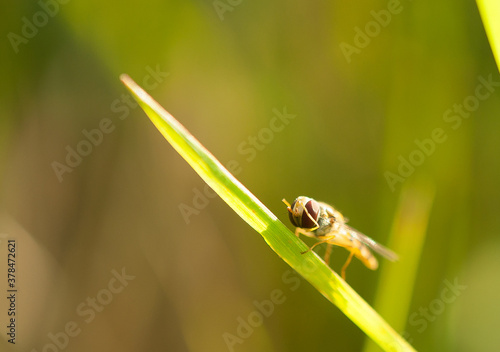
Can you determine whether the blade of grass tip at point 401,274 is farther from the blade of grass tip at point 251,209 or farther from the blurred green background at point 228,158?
the blade of grass tip at point 251,209

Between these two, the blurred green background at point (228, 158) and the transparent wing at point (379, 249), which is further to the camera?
the blurred green background at point (228, 158)

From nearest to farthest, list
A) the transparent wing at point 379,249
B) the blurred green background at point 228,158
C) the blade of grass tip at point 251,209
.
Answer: the blade of grass tip at point 251,209
the transparent wing at point 379,249
the blurred green background at point 228,158

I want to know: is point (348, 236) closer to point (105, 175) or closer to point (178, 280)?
point (178, 280)

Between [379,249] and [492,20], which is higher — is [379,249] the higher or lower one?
the lower one

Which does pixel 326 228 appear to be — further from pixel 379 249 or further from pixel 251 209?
pixel 251 209

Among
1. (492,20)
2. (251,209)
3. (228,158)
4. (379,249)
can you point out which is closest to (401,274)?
(379,249)

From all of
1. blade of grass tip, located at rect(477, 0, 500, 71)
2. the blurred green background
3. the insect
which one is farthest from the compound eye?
blade of grass tip, located at rect(477, 0, 500, 71)

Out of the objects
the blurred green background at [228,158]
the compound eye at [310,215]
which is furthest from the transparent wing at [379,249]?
the blurred green background at [228,158]

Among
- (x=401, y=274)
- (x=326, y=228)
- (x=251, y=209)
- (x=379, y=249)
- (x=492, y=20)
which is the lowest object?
(x=401, y=274)

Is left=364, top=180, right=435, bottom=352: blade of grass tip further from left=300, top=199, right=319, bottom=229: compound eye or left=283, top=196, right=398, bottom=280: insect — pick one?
left=300, top=199, right=319, bottom=229: compound eye
